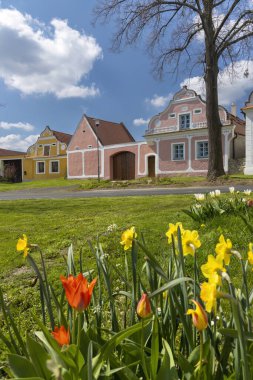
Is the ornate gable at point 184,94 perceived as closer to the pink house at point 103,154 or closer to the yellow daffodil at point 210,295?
the pink house at point 103,154

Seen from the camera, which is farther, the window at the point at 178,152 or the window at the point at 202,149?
the window at the point at 178,152

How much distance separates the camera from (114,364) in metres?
1.06

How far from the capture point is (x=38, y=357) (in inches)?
37.3

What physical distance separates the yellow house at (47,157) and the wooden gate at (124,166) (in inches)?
371

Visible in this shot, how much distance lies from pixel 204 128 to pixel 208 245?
22800 mm

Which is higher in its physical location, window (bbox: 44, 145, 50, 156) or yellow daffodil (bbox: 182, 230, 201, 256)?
window (bbox: 44, 145, 50, 156)

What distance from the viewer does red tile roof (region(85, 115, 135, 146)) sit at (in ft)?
111

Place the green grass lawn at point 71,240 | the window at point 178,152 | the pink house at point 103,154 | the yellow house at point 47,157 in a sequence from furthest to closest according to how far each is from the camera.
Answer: the yellow house at point 47,157 → the pink house at point 103,154 → the window at point 178,152 → the green grass lawn at point 71,240

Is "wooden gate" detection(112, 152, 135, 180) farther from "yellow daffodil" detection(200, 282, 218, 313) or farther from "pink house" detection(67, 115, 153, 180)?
"yellow daffodil" detection(200, 282, 218, 313)

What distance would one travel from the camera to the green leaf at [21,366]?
2.96ft

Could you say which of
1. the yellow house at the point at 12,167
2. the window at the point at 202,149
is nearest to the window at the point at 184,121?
the window at the point at 202,149

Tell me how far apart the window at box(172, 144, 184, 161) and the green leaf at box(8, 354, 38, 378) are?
84.6ft

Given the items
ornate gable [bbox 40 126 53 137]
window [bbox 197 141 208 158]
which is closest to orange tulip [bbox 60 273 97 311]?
window [bbox 197 141 208 158]

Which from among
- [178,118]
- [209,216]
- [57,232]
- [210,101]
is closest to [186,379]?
[209,216]
